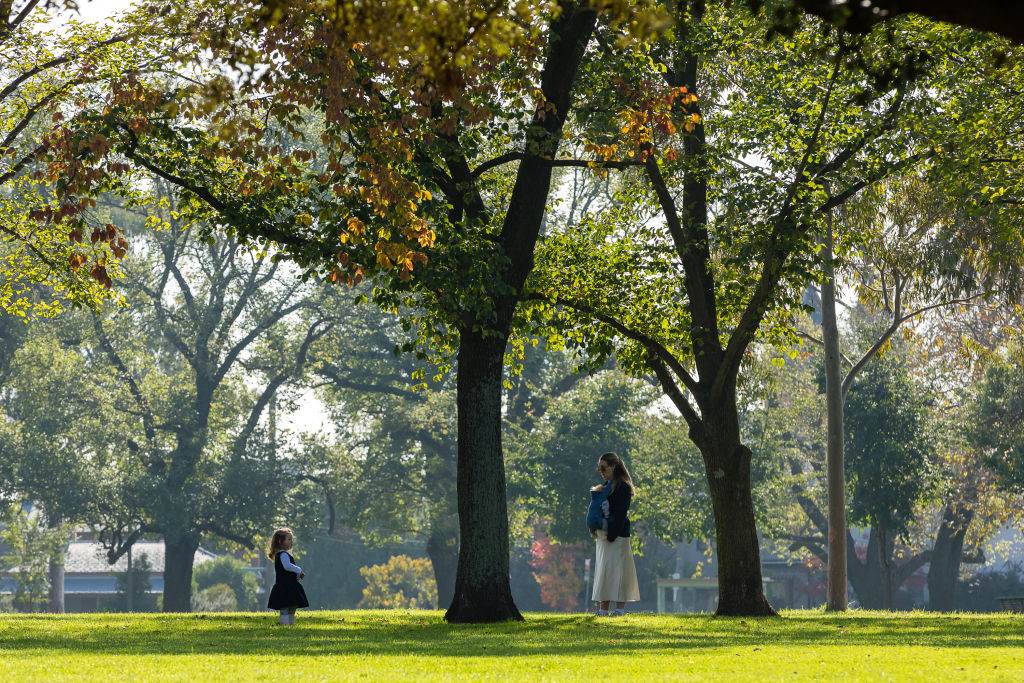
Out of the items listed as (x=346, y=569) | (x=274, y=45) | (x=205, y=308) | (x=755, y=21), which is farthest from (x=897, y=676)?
(x=346, y=569)

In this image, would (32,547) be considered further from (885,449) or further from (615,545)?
(615,545)

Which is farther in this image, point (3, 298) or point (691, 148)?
point (3, 298)

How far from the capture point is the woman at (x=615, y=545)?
46.3 ft

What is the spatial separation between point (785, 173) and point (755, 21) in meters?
2.13

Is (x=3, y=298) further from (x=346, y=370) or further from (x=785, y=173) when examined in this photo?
(x=346, y=370)

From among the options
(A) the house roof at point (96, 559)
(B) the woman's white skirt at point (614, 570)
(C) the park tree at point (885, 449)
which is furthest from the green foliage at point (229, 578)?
(B) the woman's white skirt at point (614, 570)

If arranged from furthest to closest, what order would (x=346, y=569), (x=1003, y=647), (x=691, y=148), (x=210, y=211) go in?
1. (x=346, y=569)
2. (x=691, y=148)
3. (x=210, y=211)
4. (x=1003, y=647)

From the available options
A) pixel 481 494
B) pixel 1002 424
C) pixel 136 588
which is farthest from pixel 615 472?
pixel 136 588

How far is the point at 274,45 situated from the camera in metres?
12.1

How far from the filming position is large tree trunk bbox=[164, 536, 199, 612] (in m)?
38.9

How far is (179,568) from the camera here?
130 ft

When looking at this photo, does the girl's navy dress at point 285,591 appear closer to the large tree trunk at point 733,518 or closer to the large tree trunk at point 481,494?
the large tree trunk at point 481,494

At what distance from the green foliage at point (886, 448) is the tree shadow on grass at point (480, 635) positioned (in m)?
21.1

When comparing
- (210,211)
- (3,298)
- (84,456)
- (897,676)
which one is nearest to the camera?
(897,676)
